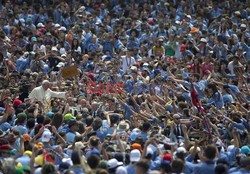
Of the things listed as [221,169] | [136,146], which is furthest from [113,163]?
[221,169]

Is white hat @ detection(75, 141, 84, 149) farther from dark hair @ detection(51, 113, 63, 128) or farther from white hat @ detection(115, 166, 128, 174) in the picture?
white hat @ detection(115, 166, 128, 174)

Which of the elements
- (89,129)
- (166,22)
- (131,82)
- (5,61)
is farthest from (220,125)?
(166,22)

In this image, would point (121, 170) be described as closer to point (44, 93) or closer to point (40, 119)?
point (40, 119)

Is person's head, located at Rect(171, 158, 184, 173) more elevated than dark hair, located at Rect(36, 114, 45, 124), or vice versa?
person's head, located at Rect(171, 158, 184, 173)

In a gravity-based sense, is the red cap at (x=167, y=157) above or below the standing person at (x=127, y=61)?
above

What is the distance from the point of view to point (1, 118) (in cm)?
1681

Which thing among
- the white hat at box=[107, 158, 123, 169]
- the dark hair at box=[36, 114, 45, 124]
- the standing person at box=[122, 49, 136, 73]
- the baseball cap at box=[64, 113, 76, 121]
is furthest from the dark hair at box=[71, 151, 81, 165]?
the standing person at box=[122, 49, 136, 73]

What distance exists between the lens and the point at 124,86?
74.6 ft

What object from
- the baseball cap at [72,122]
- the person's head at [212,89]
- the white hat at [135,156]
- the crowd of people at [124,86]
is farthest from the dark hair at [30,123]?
the person's head at [212,89]

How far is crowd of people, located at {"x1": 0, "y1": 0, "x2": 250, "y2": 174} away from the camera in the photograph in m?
13.7

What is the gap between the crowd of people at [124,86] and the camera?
13664mm

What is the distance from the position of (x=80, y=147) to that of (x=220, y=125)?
4053 mm

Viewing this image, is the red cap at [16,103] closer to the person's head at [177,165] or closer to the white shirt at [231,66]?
the person's head at [177,165]

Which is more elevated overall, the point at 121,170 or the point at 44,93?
the point at 121,170
